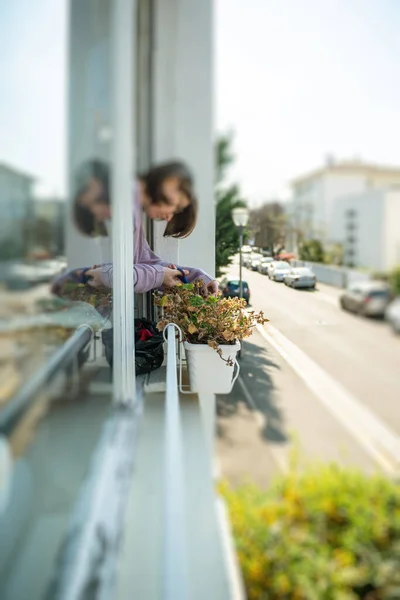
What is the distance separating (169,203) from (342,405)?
35.9 inches

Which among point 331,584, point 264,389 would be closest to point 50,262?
point 264,389

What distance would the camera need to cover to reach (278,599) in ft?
6.08

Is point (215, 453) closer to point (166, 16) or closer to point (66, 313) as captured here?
point (66, 313)

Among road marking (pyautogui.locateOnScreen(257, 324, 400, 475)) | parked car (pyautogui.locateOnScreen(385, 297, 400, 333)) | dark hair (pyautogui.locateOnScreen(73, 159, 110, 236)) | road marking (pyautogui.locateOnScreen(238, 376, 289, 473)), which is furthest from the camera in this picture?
road marking (pyautogui.locateOnScreen(238, 376, 289, 473))

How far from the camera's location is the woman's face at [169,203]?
1713 mm

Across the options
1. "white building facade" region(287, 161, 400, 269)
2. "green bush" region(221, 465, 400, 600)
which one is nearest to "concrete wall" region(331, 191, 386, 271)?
"white building facade" region(287, 161, 400, 269)

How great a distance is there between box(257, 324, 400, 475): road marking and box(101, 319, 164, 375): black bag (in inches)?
14.5

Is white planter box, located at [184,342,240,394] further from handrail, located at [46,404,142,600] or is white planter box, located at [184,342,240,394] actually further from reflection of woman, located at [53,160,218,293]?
handrail, located at [46,404,142,600]

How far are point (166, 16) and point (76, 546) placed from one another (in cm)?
177

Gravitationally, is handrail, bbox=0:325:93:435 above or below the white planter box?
above

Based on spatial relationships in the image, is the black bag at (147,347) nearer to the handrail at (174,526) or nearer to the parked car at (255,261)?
the parked car at (255,261)

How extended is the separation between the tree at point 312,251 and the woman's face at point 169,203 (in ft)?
1.34

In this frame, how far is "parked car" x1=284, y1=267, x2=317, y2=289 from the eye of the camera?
164 centimetres

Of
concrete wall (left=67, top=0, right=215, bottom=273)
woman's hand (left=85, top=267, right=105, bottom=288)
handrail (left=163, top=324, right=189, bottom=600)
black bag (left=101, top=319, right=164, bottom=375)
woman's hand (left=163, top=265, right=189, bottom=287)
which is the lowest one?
black bag (left=101, top=319, right=164, bottom=375)
